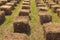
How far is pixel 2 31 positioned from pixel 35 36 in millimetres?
→ 2234

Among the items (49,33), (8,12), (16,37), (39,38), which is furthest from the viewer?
(8,12)

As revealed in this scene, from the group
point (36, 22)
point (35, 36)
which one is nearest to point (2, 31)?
point (35, 36)

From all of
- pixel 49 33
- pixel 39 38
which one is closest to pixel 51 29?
pixel 49 33

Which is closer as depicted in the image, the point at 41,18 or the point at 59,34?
the point at 59,34

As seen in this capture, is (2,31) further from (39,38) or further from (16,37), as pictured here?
A: (16,37)

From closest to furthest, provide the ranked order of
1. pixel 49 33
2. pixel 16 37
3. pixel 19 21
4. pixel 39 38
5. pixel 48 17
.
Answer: pixel 16 37
pixel 49 33
pixel 39 38
pixel 19 21
pixel 48 17

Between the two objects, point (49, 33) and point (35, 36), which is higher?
point (49, 33)

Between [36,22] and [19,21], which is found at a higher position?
[19,21]

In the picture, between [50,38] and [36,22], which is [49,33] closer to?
[50,38]

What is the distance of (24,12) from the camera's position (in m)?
13.5

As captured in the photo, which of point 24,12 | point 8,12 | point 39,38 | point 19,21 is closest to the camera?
point 39,38

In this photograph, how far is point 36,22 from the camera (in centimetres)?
1247

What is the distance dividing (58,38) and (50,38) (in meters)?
0.41

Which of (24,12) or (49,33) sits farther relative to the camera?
(24,12)
